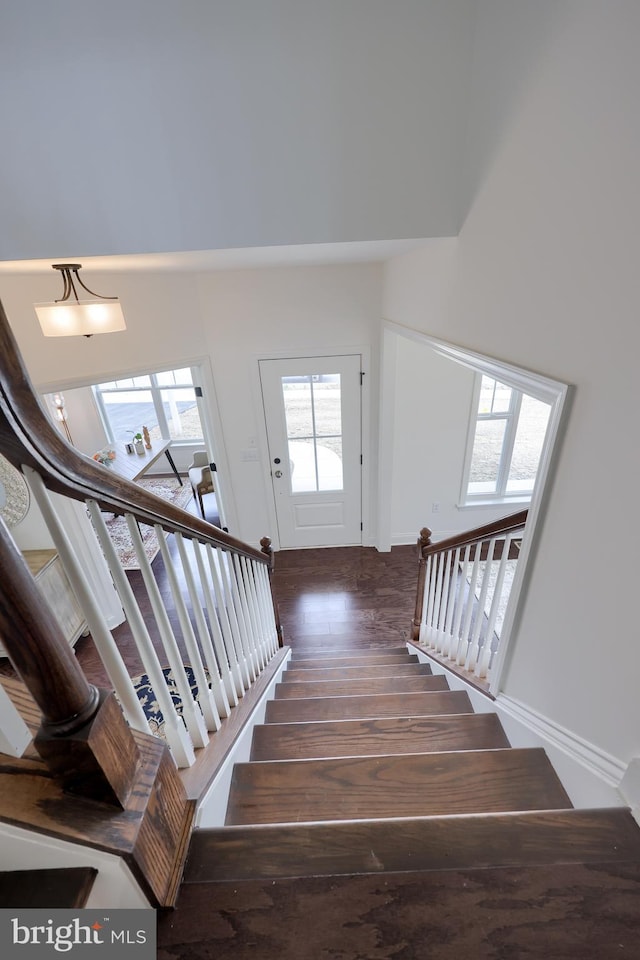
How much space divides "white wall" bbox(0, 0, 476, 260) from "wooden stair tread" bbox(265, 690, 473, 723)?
207 cm

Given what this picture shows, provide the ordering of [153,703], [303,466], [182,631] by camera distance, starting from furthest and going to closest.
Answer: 1. [303,466]
2. [153,703]
3. [182,631]

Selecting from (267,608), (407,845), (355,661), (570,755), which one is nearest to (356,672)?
(355,661)

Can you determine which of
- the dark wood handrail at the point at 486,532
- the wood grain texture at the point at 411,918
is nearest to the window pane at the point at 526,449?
the dark wood handrail at the point at 486,532

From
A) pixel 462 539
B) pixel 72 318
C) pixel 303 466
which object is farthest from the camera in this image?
pixel 303 466

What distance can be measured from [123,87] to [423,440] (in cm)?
303

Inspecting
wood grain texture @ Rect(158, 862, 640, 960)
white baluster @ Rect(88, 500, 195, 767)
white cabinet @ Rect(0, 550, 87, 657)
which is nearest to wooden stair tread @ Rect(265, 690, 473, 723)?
white baluster @ Rect(88, 500, 195, 767)

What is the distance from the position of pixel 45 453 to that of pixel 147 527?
4994 mm

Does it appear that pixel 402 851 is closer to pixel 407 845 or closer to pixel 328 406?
pixel 407 845

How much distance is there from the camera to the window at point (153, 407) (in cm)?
586

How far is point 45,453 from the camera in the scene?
A: 60cm

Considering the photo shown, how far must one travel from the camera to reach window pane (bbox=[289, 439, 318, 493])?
149 inches

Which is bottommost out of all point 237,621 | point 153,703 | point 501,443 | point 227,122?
point 153,703

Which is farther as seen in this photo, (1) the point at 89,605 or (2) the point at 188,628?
(2) the point at 188,628

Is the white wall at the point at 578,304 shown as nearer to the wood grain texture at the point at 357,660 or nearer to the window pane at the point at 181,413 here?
the wood grain texture at the point at 357,660
